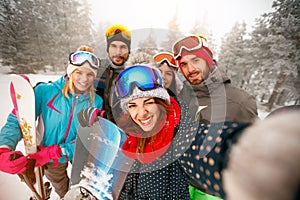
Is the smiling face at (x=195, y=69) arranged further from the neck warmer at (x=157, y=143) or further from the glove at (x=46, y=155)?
the glove at (x=46, y=155)

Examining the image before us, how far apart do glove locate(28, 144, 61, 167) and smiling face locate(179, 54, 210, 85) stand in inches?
83.7

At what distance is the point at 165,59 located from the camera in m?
2.73

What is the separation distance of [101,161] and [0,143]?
122 cm

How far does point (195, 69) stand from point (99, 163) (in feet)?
6.00

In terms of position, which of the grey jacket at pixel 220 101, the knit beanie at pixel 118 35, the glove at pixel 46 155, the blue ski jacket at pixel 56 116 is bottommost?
the glove at pixel 46 155

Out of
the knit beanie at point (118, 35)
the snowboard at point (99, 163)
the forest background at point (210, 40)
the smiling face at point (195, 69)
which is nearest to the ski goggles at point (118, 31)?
the knit beanie at point (118, 35)

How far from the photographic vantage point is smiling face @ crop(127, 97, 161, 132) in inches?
52.5

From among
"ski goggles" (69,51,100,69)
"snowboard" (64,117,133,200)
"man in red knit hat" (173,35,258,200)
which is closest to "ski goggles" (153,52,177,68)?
"man in red knit hat" (173,35,258,200)

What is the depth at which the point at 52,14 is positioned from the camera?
1079 cm

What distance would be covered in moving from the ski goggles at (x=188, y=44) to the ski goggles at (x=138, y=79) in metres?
0.96

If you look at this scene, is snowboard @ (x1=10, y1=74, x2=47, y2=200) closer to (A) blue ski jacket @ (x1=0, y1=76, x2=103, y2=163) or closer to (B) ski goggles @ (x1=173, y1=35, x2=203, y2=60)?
(A) blue ski jacket @ (x1=0, y1=76, x2=103, y2=163)

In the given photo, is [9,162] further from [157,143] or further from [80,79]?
[157,143]

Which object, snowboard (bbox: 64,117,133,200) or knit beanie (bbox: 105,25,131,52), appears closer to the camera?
snowboard (bbox: 64,117,133,200)

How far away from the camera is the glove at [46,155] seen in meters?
1.87
